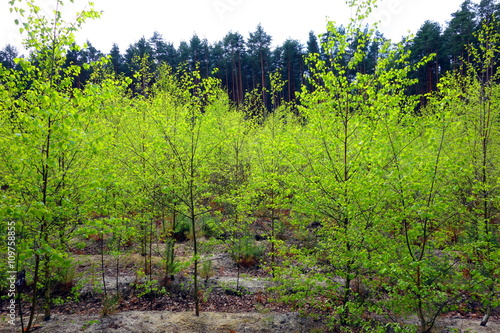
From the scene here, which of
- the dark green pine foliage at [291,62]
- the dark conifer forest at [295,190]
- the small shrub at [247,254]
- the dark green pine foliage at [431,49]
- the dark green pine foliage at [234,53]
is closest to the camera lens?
the dark conifer forest at [295,190]

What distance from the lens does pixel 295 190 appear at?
4879 mm

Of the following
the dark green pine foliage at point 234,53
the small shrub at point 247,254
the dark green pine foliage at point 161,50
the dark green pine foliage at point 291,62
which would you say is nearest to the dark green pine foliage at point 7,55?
the dark green pine foliage at point 161,50

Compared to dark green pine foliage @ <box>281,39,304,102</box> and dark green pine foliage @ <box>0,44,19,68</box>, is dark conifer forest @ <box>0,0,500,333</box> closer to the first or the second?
dark green pine foliage @ <box>281,39,304,102</box>

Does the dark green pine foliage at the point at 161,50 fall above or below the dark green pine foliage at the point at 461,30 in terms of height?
above

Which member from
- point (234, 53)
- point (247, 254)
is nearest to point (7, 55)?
point (234, 53)

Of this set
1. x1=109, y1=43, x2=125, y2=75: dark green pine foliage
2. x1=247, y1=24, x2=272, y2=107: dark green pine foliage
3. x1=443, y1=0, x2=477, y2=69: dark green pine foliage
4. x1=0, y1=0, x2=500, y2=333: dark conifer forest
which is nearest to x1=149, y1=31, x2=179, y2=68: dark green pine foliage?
x1=109, y1=43, x2=125, y2=75: dark green pine foliage

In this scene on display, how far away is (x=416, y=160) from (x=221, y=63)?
33.9 metres

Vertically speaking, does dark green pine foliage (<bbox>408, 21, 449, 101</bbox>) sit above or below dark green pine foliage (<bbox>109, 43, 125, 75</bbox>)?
below

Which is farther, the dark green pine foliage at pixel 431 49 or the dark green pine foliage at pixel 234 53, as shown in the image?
the dark green pine foliage at pixel 234 53

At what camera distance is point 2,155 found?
3863 mm

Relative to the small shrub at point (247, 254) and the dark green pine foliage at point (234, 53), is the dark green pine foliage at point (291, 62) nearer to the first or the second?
the dark green pine foliage at point (234, 53)

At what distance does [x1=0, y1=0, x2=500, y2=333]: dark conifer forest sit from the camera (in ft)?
11.3

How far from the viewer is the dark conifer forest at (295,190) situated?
3.45 meters

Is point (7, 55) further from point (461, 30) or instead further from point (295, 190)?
point (461, 30)
